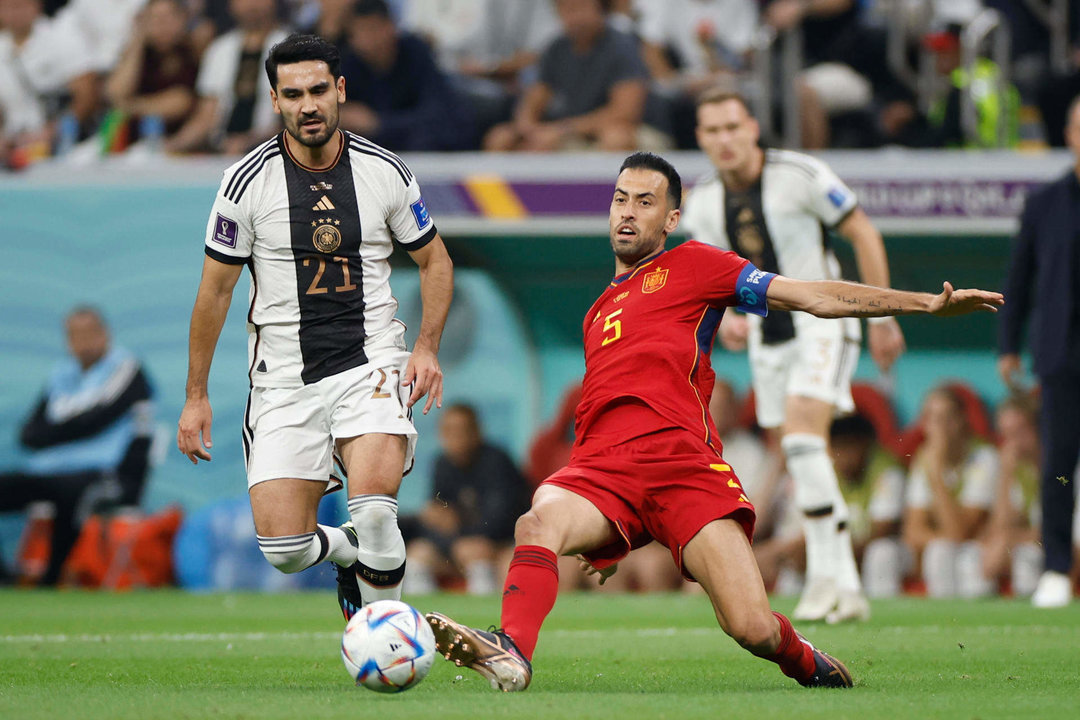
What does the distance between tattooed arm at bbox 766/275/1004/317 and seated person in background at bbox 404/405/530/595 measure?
762 centimetres

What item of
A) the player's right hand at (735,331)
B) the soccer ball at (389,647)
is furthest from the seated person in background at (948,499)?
the soccer ball at (389,647)

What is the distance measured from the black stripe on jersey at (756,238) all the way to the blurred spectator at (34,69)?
8.87 m

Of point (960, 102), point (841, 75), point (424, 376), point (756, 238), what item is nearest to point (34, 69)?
point (841, 75)

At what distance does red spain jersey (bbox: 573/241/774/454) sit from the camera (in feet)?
17.7

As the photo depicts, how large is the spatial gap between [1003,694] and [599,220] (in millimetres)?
7812

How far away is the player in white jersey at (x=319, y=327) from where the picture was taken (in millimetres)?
6000

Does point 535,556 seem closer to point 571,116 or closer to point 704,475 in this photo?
point 704,475

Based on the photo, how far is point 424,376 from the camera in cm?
604

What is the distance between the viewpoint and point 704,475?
5.30m

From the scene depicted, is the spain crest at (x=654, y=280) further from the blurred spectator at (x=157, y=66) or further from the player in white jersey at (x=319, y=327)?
the blurred spectator at (x=157, y=66)

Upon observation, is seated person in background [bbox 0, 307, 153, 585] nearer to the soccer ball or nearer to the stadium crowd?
the stadium crowd

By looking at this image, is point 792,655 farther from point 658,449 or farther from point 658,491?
point 658,449

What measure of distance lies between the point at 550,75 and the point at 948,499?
4.96 meters

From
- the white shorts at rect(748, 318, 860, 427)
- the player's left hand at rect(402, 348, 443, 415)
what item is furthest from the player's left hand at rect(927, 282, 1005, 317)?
the white shorts at rect(748, 318, 860, 427)
